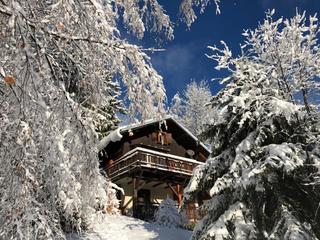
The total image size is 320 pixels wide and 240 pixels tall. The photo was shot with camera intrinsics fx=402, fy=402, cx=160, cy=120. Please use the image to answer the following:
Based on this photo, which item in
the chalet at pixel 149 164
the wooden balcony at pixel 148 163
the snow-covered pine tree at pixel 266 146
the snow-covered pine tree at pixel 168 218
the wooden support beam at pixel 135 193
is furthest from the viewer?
the chalet at pixel 149 164

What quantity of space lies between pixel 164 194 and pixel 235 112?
17.4m

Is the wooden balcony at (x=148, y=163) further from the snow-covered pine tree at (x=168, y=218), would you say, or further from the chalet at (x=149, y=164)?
the snow-covered pine tree at (x=168, y=218)

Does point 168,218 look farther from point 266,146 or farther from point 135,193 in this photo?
point 266,146

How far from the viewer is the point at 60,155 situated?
12.1 feet

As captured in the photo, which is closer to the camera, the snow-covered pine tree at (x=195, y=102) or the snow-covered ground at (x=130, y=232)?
the snow-covered ground at (x=130, y=232)

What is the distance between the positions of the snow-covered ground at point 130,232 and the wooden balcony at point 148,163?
4.29 meters

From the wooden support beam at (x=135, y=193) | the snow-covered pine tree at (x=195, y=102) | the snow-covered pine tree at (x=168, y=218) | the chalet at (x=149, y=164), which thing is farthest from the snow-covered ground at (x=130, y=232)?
the snow-covered pine tree at (x=195, y=102)

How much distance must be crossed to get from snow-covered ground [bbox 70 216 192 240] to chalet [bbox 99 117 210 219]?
426 centimetres

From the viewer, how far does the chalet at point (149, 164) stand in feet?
72.4

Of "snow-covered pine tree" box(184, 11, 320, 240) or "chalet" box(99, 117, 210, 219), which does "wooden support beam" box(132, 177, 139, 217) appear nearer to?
"chalet" box(99, 117, 210, 219)

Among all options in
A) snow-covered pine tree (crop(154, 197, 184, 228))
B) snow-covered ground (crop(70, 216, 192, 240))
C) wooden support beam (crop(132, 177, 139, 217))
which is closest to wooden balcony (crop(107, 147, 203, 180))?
wooden support beam (crop(132, 177, 139, 217))

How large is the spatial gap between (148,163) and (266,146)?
43.4 feet

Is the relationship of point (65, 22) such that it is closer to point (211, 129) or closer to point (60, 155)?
point (60, 155)

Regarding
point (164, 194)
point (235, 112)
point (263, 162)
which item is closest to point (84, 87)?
point (263, 162)
